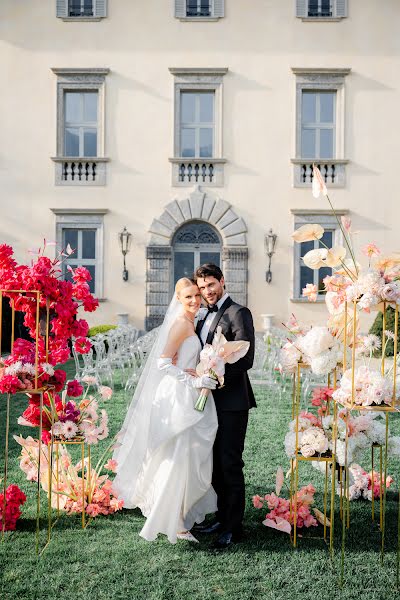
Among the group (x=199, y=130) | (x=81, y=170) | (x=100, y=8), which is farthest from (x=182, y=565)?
(x=100, y=8)

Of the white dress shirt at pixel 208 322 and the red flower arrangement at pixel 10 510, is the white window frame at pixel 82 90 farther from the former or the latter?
the red flower arrangement at pixel 10 510

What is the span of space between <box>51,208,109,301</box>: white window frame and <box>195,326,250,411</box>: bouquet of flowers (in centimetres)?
1209

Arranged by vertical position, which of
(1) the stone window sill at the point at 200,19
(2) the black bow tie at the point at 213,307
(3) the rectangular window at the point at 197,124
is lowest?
(2) the black bow tie at the point at 213,307

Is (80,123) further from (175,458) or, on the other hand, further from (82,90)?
(175,458)

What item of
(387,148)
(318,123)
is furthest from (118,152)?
(387,148)

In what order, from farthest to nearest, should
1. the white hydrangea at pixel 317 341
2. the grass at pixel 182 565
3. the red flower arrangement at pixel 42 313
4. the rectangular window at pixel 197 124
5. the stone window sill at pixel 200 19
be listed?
the rectangular window at pixel 197 124 < the stone window sill at pixel 200 19 < the red flower arrangement at pixel 42 313 < the white hydrangea at pixel 317 341 < the grass at pixel 182 565

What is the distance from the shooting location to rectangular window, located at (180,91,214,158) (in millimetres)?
15633

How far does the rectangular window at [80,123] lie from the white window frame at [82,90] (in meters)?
0.11

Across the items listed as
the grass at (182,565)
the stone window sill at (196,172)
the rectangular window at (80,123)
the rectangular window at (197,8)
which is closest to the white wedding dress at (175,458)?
the grass at (182,565)

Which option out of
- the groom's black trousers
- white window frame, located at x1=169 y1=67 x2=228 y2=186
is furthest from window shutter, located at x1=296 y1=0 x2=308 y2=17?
the groom's black trousers

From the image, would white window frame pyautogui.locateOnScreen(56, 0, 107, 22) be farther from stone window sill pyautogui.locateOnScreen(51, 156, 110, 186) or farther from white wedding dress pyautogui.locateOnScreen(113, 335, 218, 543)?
white wedding dress pyautogui.locateOnScreen(113, 335, 218, 543)

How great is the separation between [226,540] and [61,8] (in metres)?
15.2

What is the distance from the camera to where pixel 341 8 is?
15359 mm

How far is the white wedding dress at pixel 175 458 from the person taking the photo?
3857mm
